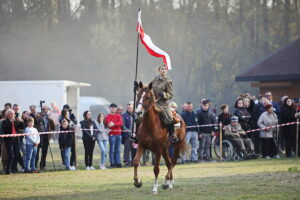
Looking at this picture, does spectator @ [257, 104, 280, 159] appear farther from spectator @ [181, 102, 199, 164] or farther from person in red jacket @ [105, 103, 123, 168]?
person in red jacket @ [105, 103, 123, 168]

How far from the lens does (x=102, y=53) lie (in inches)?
2547

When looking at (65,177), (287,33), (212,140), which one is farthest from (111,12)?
(65,177)

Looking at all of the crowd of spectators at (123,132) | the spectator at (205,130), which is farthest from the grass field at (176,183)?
the spectator at (205,130)

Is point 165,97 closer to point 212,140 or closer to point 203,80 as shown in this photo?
point 212,140

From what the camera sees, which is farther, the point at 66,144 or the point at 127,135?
the point at 127,135

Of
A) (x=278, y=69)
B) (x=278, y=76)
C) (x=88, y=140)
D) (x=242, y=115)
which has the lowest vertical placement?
(x=88, y=140)

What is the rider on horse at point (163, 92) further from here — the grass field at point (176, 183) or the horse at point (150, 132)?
the grass field at point (176, 183)

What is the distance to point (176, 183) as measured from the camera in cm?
1683

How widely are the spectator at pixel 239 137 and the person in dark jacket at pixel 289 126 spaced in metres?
1.53

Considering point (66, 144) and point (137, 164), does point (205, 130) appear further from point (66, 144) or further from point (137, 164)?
point (137, 164)

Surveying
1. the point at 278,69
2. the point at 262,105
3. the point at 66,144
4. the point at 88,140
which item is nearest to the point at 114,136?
the point at 88,140

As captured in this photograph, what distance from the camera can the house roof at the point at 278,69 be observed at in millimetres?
35719

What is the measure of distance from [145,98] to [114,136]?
895 centimetres

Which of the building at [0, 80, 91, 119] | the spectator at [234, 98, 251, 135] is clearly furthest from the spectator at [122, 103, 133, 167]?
the building at [0, 80, 91, 119]
